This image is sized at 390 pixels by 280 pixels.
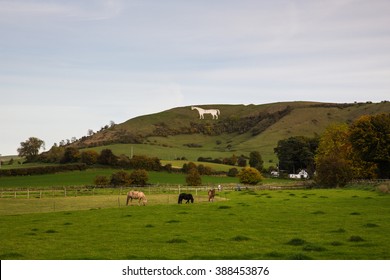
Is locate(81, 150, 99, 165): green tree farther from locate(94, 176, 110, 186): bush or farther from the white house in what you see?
the white house

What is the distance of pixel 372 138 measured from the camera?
287 feet

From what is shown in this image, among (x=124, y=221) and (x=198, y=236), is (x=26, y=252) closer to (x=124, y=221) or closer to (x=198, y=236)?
(x=198, y=236)

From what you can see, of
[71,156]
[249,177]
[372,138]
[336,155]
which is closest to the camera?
[372,138]

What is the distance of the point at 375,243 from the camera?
22.5 meters

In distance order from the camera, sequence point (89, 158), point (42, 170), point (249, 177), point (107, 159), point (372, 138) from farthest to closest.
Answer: point (89, 158) → point (107, 159) → point (42, 170) → point (249, 177) → point (372, 138)

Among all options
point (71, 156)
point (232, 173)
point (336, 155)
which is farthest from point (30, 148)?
point (336, 155)

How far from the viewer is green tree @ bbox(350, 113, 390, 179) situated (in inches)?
3455

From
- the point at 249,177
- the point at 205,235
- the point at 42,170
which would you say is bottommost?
the point at 205,235

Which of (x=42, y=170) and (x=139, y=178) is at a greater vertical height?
(x=42, y=170)

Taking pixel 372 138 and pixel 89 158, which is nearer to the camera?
pixel 372 138

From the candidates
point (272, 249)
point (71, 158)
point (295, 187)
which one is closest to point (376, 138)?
point (295, 187)

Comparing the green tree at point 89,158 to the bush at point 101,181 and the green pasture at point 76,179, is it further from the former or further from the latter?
the bush at point 101,181

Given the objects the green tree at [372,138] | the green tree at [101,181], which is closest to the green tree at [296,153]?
the green tree at [372,138]

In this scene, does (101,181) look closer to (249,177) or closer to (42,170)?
(42,170)
